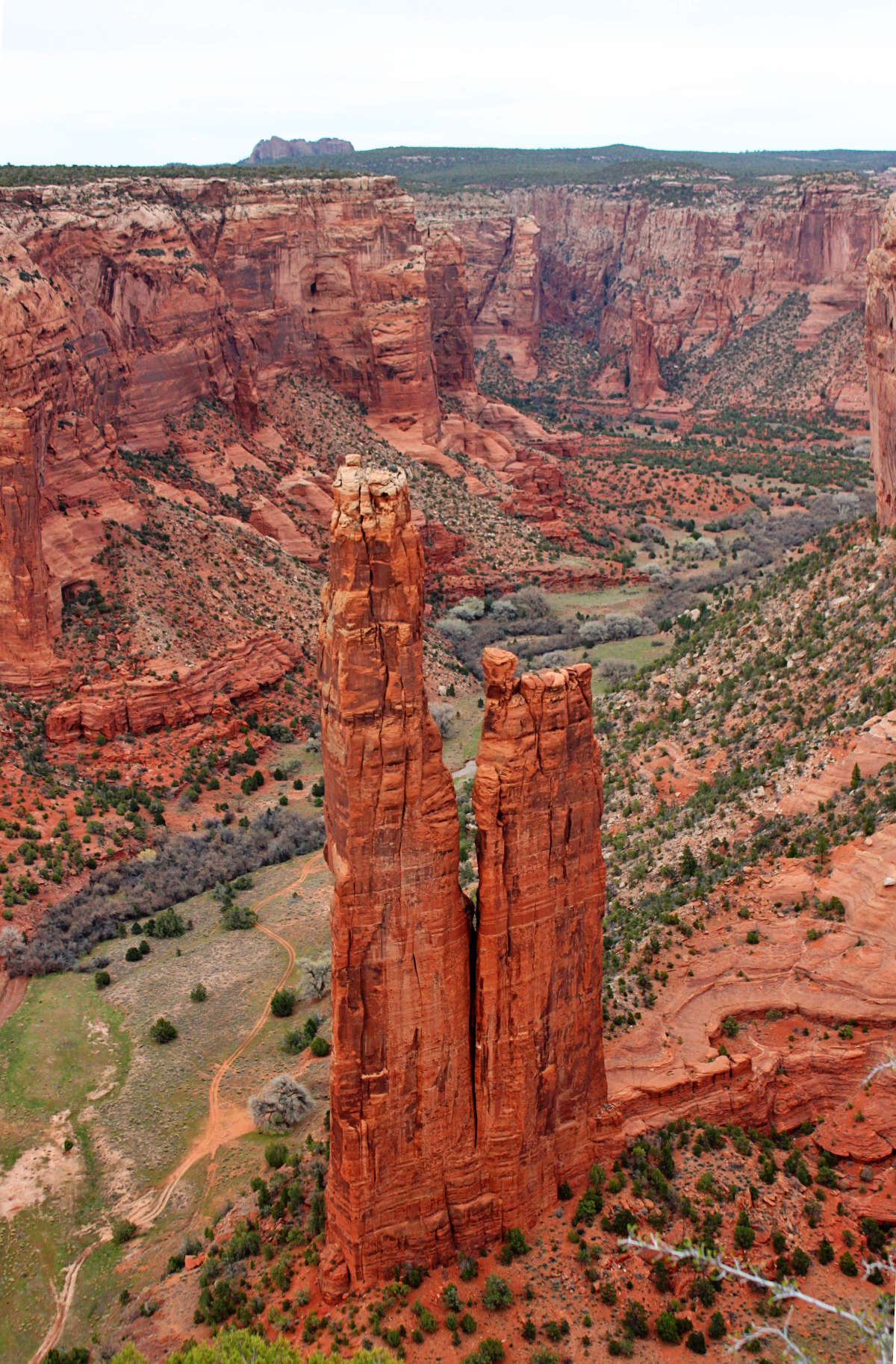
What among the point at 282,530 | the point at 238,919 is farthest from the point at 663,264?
the point at 238,919

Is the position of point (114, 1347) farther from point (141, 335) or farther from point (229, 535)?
point (141, 335)

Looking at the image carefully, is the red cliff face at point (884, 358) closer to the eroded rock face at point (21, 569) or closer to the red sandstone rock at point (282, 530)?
the eroded rock face at point (21, 569)

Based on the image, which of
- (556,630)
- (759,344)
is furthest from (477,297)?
(556,630)

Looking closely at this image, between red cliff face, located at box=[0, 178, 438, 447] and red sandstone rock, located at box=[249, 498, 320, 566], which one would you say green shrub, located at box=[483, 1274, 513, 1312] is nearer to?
red cliff face, located at box=[0, 178, 438, 447]

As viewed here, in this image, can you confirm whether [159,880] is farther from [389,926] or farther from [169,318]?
[169,318]

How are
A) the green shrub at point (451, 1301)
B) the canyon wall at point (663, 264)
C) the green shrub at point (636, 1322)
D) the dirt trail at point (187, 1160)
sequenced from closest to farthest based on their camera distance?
the green shrub at point (636, 1322), the green shrub at point (451, 1301), the dirt trail at point (187, 1160), the canyon wall at point (663, 264)

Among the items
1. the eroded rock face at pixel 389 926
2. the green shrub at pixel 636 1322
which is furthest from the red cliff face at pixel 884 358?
the green shrub at pixel 636 1322
